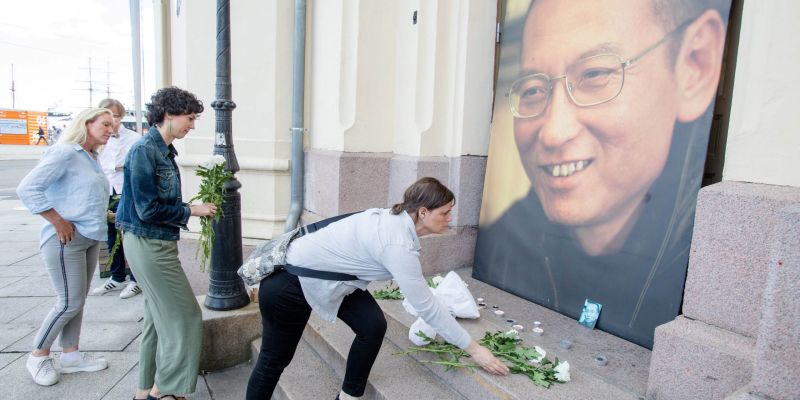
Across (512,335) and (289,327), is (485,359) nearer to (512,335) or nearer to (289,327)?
(512,335)

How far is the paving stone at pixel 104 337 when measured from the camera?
14.3ft

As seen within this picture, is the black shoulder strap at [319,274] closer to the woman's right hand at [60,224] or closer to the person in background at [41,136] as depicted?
the woman's right hand at [60,224]

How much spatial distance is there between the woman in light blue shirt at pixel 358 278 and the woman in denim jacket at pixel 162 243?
2.29ft

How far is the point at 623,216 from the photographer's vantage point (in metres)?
3.72

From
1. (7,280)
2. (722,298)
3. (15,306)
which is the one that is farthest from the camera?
(7,280)

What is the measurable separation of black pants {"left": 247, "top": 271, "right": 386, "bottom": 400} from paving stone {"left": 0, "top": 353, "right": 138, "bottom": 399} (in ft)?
4.88

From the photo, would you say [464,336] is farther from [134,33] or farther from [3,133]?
[3,133]

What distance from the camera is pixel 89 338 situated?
455 cm

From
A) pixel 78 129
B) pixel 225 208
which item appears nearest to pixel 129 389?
pixel 225 208

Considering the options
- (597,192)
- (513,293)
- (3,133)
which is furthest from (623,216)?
(3,133)

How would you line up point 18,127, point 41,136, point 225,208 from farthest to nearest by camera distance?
point 18,127
point 41,136
point 225,208

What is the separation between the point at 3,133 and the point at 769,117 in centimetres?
5551

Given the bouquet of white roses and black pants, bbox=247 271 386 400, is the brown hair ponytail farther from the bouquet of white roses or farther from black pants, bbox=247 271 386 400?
the bouquet of white roses

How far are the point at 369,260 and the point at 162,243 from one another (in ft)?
4.45
